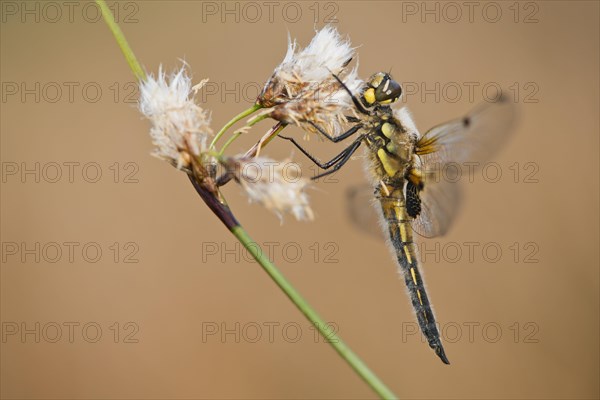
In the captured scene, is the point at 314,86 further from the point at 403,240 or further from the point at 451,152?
the point at 403,240

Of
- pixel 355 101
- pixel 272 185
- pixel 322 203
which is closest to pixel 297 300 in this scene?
pixel 272 185

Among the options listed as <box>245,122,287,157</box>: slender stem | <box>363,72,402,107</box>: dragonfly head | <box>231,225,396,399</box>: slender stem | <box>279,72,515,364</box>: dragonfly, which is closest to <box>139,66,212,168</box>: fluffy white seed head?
<box>245,122,287,157</box>: slender stem

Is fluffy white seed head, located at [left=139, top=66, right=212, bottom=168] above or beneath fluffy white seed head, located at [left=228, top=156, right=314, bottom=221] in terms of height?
above

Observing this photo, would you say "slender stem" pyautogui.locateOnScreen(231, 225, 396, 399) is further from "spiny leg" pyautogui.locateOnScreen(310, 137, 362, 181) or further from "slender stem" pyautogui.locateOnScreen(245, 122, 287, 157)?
"spiny leg" pyautogui.locateOnScreen(310, 137, 362, 181)

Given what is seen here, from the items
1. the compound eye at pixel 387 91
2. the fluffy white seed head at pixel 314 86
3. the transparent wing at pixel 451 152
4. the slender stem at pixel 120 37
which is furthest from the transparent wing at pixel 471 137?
the slender stem at pixel 120 37

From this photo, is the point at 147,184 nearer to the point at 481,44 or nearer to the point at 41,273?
the point at 41,273

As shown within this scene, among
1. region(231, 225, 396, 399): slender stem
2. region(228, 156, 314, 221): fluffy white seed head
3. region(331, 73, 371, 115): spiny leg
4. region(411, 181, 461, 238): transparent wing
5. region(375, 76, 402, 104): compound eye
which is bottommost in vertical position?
region(231, 225, 396, 399): slender stem

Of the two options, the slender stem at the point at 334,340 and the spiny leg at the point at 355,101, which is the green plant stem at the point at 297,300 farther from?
the spiny leg at the point at 355,101
